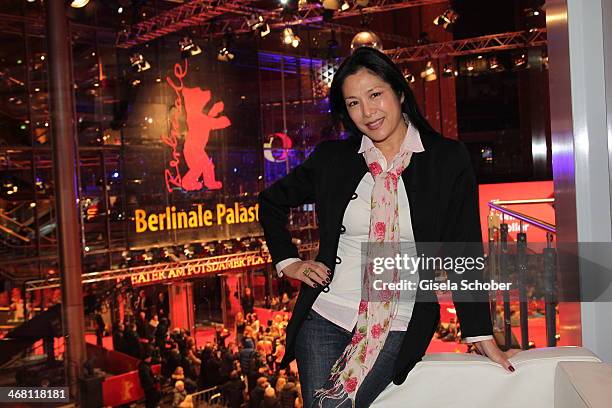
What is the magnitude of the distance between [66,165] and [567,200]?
6456 millimetres

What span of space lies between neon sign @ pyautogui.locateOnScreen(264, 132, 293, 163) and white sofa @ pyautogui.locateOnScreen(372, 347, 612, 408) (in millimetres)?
9182

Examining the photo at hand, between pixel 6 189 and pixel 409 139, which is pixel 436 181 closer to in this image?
pixel 409 139

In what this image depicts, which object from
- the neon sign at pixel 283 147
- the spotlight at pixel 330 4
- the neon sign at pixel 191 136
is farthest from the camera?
the neon sign at pixel 283 147

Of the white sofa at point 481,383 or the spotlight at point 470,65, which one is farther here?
Answer: the spotlight at point 470,65

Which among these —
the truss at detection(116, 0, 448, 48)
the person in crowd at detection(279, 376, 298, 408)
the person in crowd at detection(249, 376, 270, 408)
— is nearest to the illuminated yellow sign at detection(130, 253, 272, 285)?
the person in crowd at detection(249, 376, 270, 408)

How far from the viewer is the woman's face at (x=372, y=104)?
1.65m

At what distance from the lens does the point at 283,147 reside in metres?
10.9

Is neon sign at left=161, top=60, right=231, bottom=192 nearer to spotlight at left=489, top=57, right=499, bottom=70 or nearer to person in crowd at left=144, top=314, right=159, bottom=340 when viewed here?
person in crowd at left=144, top=314, right=159, bottom=340

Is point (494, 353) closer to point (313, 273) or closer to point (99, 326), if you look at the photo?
point (313, 273)

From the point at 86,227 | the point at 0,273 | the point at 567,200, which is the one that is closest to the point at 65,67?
the point at 86,227

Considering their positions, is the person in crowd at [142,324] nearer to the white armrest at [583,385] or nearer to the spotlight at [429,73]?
the spotlight at [429,73]

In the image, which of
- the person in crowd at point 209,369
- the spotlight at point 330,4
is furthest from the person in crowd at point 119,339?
the spotlight at point 330,4

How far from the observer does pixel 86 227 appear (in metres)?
8.23

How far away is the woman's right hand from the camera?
1.66 meters
